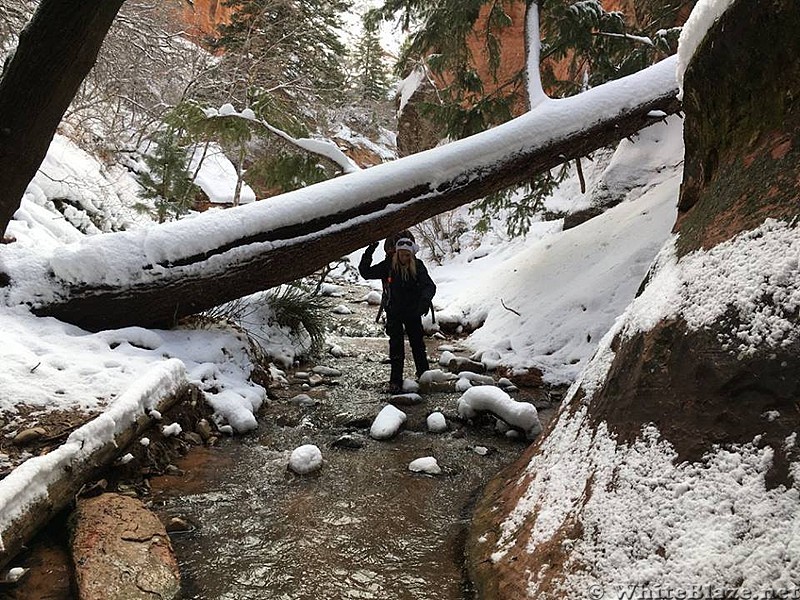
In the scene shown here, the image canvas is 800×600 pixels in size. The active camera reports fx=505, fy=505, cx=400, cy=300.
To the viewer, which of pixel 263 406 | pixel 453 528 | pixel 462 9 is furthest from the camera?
pixel 462 9

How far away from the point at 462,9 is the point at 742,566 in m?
7.80

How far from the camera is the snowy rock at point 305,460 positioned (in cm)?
326

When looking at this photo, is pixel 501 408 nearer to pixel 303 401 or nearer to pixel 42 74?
pixel 303 401

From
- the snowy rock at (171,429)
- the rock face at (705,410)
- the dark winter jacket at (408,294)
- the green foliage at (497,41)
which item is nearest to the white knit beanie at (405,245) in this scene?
the dark winter jacket at (408,294)

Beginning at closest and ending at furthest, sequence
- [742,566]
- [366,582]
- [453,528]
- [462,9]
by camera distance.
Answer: [742,566]
[366,582]
[453,528]
[462,9]

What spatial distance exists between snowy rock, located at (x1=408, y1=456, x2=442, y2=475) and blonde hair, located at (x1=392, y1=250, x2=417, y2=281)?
247 cm

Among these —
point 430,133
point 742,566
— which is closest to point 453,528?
point 742,566

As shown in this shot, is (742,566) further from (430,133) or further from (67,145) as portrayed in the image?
(430,133)

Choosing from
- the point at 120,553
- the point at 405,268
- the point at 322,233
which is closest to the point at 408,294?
the point at 405,268

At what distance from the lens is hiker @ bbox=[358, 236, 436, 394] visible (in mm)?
5461

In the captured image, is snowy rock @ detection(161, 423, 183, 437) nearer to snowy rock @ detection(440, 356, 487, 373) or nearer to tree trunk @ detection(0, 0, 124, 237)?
tree trunk @ detection(0, 0, 124, 237)

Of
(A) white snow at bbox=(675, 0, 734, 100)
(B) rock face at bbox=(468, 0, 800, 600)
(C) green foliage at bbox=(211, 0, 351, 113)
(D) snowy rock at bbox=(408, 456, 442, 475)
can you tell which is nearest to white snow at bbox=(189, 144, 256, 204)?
(C) green foliage at bbox=(211, 0, 351, 113)

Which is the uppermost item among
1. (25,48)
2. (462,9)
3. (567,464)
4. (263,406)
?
(462,9)

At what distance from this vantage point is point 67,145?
12.4 m
